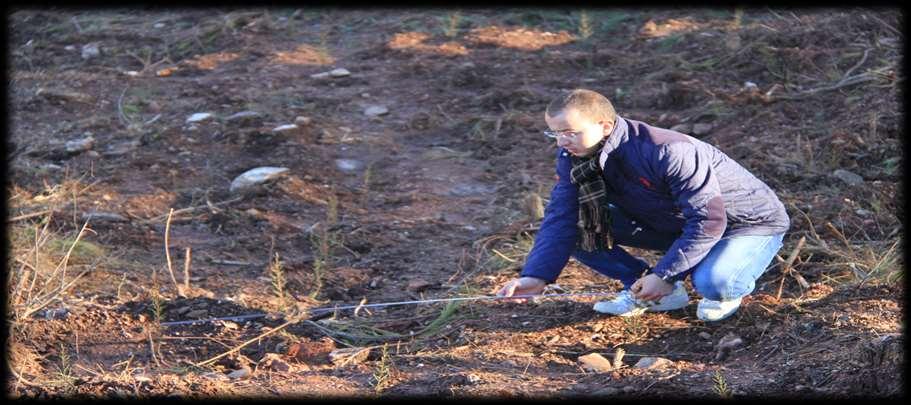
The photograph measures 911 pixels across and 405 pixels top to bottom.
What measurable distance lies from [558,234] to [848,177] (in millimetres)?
1865

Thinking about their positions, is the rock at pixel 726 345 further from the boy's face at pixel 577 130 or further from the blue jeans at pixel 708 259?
the boy's face at pixel 577 130

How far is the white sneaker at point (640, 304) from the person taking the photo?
374cm

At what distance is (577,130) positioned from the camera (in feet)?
11.0

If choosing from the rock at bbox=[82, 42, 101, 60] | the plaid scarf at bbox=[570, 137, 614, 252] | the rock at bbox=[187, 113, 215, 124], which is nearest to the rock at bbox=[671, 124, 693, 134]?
the plaid scarf at bbox=[570, 137, 614, 252]

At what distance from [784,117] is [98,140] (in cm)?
365

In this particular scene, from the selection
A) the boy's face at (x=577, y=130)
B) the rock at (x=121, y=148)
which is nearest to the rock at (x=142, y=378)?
the boy's face at (x=577, y=130)

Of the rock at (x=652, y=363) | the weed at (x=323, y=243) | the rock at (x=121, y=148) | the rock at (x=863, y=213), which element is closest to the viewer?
the rock at (x=652, y=363)

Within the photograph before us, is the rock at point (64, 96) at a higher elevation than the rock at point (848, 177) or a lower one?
lower

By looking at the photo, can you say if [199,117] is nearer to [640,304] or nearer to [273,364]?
[273,364]

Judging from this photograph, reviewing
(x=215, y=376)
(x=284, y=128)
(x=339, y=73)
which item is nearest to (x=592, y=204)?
(x=215, y=376)

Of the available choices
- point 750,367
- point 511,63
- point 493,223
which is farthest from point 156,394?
point 511,63

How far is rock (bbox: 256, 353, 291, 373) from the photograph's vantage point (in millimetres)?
3425

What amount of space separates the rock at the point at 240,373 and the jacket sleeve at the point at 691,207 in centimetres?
129

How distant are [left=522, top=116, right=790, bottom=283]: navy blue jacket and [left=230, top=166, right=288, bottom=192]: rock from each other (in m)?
2.02
